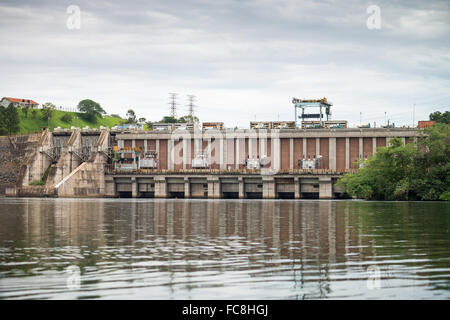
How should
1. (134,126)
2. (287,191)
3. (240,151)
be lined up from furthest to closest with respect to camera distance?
1. (134,126)
2. (240,151)
3. (287,191)

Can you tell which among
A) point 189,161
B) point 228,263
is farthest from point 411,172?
point 228,263

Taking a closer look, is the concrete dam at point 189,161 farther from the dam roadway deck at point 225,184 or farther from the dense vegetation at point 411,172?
the dense vegetation at point 411,172

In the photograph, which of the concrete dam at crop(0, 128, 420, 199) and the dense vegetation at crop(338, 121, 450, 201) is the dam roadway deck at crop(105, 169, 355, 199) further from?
the dense vegetation at crop(338, 121, 450, 201)

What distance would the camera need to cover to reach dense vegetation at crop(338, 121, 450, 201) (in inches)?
3465

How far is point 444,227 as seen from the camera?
35281 mm

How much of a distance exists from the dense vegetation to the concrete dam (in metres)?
21.0

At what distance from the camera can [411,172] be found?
9088 centimetres

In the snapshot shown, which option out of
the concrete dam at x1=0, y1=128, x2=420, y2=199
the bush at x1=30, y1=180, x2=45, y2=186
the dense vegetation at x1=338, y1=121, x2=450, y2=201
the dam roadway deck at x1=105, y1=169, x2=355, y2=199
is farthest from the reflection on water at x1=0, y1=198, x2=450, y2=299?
the bush at x1=30, y1=180, x2=45, y2=186

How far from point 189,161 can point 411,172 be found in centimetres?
5771

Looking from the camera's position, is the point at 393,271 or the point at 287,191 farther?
the point at 287,191

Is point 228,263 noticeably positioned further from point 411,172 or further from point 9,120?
point 9,120
